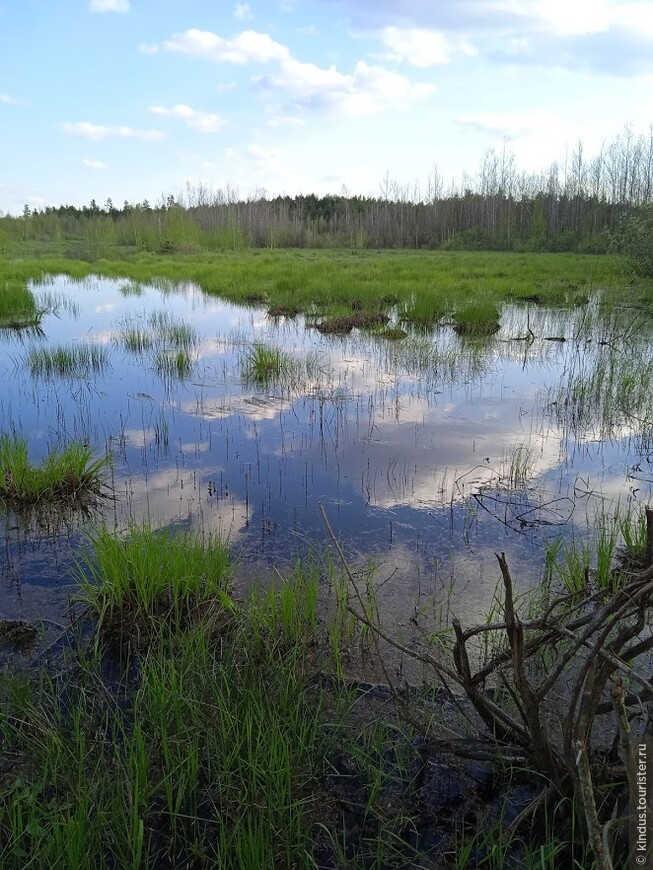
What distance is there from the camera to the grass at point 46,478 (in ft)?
15.6

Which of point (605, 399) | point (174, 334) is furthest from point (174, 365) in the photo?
point (605, 399)

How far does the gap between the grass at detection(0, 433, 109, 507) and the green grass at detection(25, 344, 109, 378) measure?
14.2 feet

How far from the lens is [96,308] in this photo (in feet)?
52.7

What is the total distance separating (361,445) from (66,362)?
5456 mm

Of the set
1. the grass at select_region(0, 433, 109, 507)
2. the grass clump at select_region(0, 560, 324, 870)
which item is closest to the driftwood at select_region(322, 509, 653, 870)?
the grass clump at select_region(0, 560, 324, 870)

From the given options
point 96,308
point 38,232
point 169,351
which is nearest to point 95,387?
point 169,351

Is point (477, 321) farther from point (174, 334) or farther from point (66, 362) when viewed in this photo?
point (66, 362)

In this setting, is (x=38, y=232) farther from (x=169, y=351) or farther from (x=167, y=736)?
(x=167, y=736)

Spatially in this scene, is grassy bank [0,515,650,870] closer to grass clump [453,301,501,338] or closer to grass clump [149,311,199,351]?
grass clump [149,311,199,351]

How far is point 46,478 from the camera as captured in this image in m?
4.83

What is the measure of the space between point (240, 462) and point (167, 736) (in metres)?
3.54

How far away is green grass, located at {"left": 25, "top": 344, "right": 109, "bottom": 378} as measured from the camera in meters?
9.27

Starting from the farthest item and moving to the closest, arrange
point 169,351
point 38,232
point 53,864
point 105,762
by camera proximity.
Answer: point 38,232 → point 169,351 → point 105,762 → point 53,864

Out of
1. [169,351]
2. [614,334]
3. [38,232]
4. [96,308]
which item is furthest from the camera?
[38,232]
